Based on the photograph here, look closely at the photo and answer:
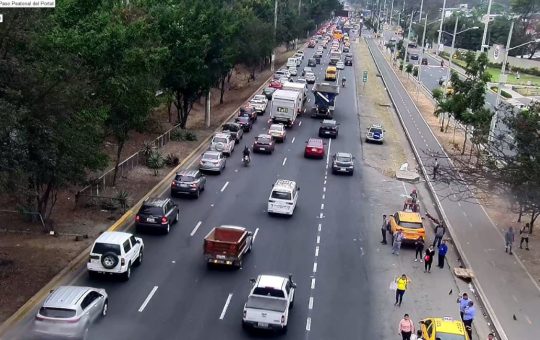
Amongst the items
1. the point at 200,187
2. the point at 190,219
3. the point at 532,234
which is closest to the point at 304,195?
the point at 200,187

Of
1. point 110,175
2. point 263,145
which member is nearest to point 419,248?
point 110,175

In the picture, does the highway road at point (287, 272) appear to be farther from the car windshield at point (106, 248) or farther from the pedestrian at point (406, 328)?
the car windshield at point (106, 248)

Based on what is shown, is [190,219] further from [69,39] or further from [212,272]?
[69,39]

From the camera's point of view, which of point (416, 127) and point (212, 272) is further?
point (416, 127)

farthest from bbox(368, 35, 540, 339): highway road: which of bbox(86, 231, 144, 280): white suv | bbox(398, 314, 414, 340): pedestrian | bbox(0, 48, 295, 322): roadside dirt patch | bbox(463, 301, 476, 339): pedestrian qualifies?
bbox(0, 48, 295, 322): roadside dirt patch

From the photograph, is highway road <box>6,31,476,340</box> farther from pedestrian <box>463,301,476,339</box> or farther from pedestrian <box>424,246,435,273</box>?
pedestrian <box>463,301,476,339</box>

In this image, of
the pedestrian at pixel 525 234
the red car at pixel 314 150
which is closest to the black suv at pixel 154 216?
the pedestrian at pixel 525 234
